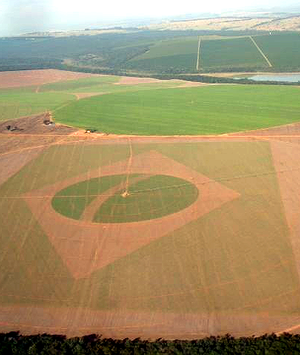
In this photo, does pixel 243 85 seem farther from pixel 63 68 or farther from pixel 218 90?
pixel 63 68

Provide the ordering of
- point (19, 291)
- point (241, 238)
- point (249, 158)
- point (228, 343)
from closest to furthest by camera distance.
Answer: point (228, 343) < point (19, 291) < point (241, 238) < point (249, 158)

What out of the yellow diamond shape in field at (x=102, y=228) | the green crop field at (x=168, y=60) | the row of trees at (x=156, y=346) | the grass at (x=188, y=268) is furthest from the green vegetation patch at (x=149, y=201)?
the green crop field at (x=168, y=60)

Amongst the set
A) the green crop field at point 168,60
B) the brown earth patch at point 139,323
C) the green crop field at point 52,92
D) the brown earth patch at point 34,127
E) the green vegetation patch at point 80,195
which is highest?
the green crop field at point 168,60

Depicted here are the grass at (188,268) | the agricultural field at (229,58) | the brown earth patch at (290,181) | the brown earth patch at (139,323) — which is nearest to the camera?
the brown earth patch at (139,323)

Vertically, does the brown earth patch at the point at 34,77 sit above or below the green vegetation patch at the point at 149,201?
above

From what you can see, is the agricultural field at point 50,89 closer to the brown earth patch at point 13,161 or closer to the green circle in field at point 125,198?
the brown earth patch at point 13,161

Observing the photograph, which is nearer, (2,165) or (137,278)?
(137,278)

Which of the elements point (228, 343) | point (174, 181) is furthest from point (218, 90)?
point (228, 343)
